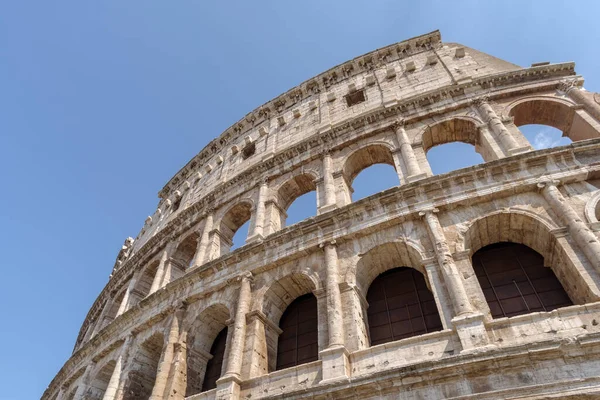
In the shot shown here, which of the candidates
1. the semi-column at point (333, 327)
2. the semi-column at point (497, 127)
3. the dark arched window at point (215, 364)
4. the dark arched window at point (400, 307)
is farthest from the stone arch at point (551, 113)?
the dark arched window at point (215, 364)

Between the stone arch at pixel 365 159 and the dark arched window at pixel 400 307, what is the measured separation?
372cm

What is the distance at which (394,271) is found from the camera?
921 cm

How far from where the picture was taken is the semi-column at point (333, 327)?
6907 millimetres

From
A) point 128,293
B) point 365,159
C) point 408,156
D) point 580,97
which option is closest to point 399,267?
point 408,156

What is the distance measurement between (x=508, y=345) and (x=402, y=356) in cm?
163

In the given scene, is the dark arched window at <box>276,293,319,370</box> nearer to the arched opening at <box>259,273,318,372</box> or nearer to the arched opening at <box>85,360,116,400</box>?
the arched opening at <box>259,273,318,372</box>

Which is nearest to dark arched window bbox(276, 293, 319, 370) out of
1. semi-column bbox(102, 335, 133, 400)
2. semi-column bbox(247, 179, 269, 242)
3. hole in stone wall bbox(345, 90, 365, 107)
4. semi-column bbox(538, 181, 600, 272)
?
semi-column bbox(247, 179, 269, 242)

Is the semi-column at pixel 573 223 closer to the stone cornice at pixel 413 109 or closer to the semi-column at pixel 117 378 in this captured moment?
the stone cornice at pixel 413 109

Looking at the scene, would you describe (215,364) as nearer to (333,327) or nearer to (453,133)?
(333,327)

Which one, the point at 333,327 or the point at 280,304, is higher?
the point at 280,304

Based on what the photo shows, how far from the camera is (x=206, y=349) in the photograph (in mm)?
10117

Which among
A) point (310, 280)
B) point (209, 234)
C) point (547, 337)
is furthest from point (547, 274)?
point (209, 234)

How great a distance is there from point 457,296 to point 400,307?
1.67 m

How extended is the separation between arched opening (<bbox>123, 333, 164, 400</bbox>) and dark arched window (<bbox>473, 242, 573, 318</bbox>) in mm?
8140
